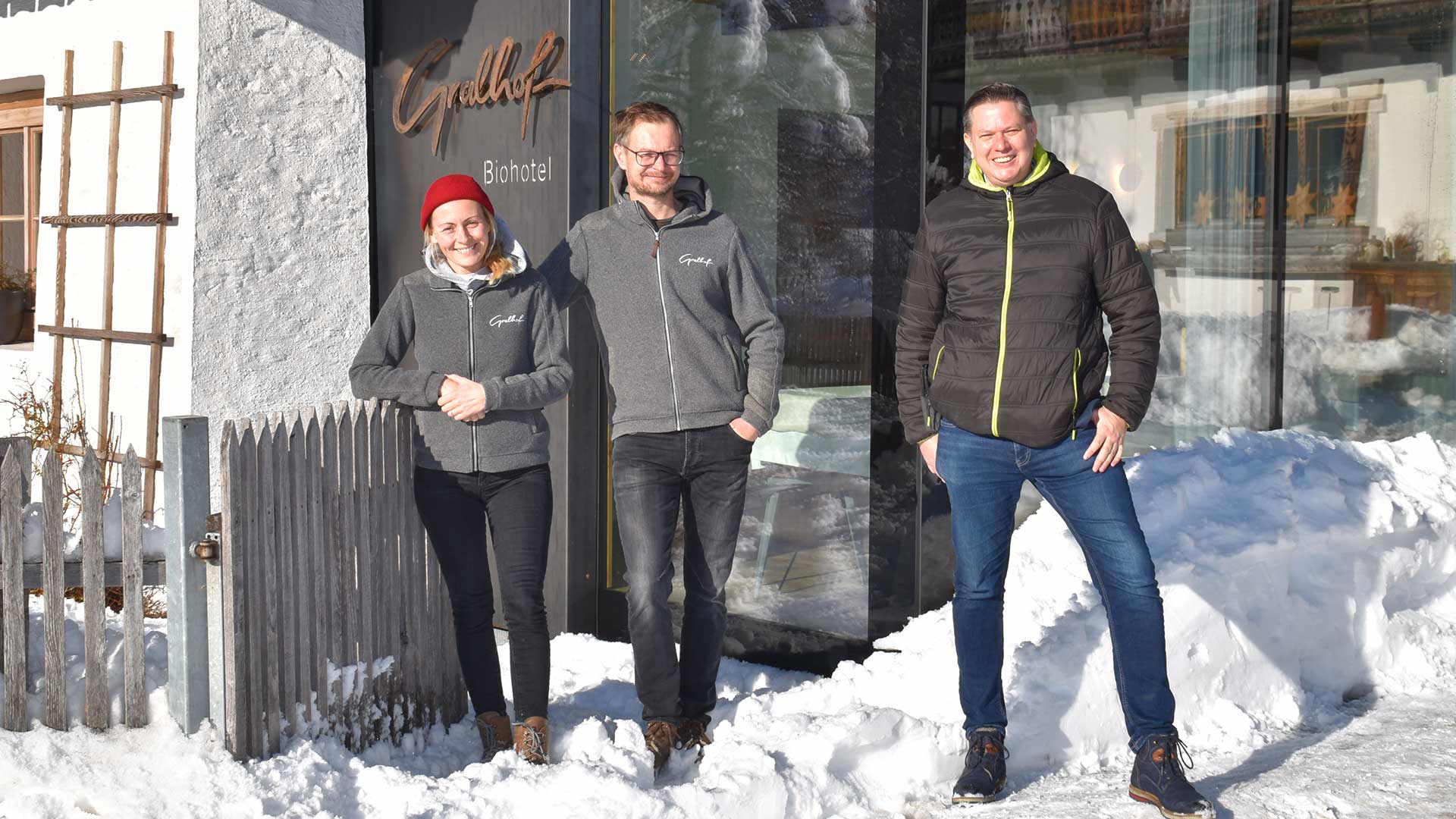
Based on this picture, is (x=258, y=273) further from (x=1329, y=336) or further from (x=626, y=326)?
(x=1329, y=336)

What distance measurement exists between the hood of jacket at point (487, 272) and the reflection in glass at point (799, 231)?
151 cm

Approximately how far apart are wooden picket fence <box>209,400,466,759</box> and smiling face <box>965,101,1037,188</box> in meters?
1.92

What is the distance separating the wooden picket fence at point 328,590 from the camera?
4004 mm

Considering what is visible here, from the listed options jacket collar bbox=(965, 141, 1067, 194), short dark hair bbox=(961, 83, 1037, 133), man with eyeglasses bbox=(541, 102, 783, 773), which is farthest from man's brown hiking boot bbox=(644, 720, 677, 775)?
short dark hair bbox=(961, 83, 1037, 133)

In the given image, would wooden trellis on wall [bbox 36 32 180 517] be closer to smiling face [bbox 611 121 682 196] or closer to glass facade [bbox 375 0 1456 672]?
glass facade [bbox 375 0 1456 672]

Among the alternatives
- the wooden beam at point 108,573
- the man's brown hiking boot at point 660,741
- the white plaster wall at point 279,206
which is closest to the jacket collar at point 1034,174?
the man's brown hiking boot at point 660,741

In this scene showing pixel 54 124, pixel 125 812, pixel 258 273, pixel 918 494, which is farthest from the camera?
pixel 54 124

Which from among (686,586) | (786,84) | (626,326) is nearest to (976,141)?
(626,326)

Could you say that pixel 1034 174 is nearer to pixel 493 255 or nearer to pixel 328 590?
pixel 493 255

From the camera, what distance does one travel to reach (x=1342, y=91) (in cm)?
570

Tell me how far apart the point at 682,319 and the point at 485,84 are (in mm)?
2724

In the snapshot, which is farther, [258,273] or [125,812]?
[258,273]

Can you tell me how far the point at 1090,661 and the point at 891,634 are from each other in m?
1.05

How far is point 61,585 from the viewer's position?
392 centimetres
